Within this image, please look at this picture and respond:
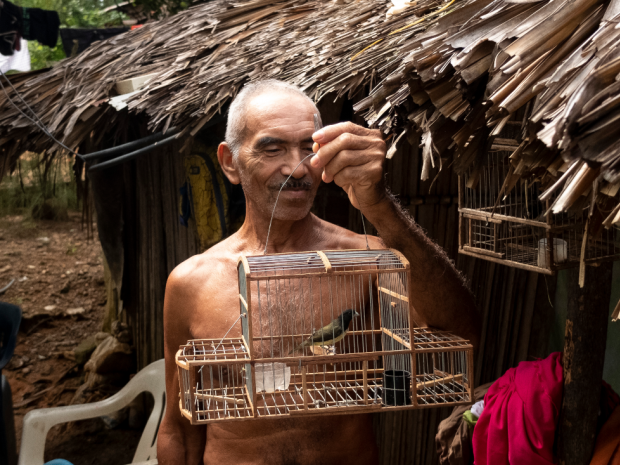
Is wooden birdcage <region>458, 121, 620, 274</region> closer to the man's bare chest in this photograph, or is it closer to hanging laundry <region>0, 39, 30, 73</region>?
the man's bare chest

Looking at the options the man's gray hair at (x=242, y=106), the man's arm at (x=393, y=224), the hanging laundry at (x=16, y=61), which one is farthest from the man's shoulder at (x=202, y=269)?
the hanging laundry at (x=16, y=61)

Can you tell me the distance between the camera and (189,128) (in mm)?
4340

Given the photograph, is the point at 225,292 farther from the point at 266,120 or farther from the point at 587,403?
the point at 587,403

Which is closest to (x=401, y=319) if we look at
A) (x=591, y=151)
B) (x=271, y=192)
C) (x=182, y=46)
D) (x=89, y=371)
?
(x=271, y=192)

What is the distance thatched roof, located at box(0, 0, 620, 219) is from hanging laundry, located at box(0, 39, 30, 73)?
4997 millimetres

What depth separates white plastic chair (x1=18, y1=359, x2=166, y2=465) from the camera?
15.1 feet

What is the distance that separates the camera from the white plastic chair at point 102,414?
15.1 ft

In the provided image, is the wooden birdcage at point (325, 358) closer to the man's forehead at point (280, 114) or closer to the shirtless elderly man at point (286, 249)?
the shirtless elderly man at point (286, 249)

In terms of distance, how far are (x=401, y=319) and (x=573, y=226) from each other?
0.77 m

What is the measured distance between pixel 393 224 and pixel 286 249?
26.6 inches

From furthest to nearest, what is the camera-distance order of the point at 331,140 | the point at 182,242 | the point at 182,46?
the point at 182,242, the point at 182,46, the point at 331,140

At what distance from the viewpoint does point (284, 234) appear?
263 centimetres

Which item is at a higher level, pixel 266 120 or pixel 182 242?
pixel 266 120

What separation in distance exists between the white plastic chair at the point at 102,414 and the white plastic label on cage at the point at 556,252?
3.13 metres
